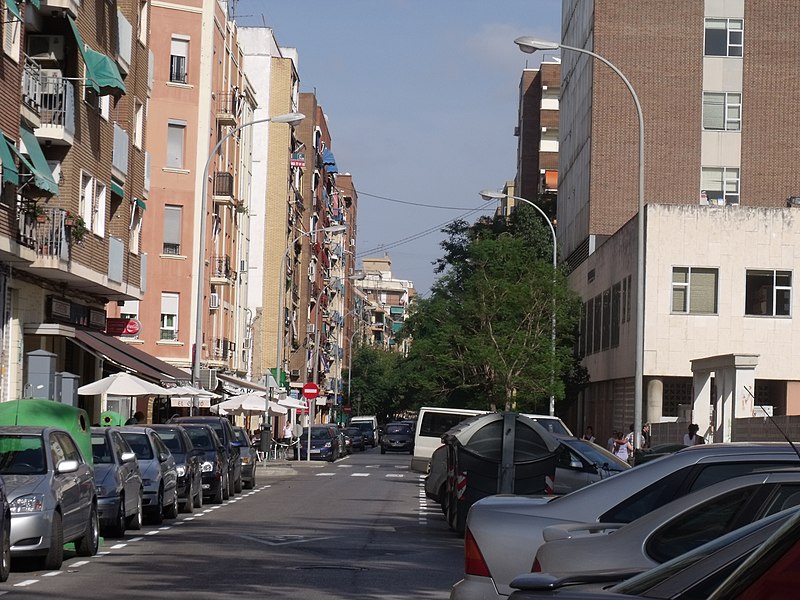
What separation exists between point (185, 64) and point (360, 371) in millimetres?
85519

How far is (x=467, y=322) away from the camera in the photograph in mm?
59969

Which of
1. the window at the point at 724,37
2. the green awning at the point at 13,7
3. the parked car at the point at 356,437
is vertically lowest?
the parked car at the point at 356,437

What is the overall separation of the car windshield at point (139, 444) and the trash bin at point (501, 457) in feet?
→ 18.9

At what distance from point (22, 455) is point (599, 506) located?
31.8 feet

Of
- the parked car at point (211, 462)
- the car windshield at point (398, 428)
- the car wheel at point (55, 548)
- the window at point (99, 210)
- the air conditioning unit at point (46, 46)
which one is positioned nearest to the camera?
the car wheel at point (55, 548)

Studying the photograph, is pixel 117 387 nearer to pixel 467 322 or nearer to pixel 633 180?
pixel 467 322

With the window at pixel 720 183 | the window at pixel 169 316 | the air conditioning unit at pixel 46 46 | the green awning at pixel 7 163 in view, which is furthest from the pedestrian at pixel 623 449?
the window at pixel 720 183

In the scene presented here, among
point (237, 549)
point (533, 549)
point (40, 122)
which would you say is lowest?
point (237, 549)

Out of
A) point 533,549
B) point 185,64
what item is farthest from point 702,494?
point 185,64

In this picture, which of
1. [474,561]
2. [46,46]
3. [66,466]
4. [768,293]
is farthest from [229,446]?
[474,561]

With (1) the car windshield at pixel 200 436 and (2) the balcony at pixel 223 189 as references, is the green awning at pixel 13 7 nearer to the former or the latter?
(1) the car windshield at pixel 200 436

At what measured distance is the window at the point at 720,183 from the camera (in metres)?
63.8

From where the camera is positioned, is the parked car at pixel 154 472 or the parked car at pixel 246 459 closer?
the parked car at pixel 154 472

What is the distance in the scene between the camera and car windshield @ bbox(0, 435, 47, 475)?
17.3m
